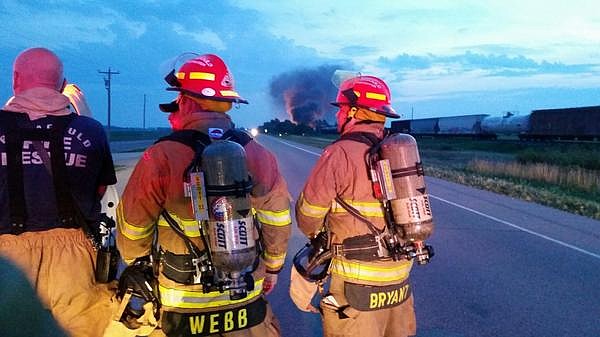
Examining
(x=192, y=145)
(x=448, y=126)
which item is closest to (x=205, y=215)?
(x=192, y=145)

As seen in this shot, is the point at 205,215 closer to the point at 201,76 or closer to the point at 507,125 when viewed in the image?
the point at 201,76

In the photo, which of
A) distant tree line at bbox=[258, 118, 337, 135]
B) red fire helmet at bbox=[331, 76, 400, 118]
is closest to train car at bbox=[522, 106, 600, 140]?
red fire helmet at bbox=[331, 76, 400, 118]

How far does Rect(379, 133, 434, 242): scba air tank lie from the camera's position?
287 centimetres

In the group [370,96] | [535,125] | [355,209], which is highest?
[535,125]

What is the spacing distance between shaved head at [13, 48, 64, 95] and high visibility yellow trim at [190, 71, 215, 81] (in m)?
0.83

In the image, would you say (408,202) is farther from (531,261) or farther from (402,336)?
(531,261)

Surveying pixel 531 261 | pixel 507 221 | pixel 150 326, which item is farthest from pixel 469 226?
pixel 150 326

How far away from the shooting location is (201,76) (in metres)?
2.70

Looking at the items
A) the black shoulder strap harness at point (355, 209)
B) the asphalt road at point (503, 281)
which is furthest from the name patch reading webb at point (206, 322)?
the asphalt road at point (503, 281)

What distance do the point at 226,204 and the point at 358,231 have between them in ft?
3.01

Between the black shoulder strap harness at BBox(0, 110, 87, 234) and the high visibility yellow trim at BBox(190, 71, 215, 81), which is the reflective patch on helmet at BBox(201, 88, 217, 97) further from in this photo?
the black shoulder strap harness at BBox(0, 110, 87, 234)

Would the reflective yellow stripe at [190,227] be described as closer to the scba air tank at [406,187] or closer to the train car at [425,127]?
the scba air tank at [406,187]

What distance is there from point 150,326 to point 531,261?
5479 millimetres

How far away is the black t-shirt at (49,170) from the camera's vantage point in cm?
281
